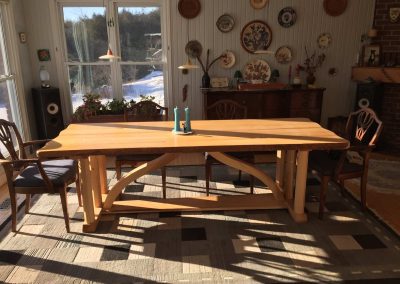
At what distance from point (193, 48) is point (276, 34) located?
1159 mm

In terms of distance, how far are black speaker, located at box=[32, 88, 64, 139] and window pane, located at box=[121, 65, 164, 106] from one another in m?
0.91

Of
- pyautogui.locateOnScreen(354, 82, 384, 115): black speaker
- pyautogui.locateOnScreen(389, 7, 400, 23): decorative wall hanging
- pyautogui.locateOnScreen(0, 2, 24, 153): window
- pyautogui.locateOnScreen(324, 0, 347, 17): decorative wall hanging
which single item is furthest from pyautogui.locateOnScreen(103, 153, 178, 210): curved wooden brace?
pyautogui.locateOnScreen(389, 7, 400, 23): decorative wall hanging

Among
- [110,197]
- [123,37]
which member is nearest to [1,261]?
[110,197]

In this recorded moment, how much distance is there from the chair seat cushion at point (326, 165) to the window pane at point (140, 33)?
8.85 feet

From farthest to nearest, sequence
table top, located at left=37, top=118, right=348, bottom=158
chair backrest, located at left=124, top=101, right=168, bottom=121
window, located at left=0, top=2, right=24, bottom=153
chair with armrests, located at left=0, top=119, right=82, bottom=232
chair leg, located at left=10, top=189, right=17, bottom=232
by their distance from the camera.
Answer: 1. window, located at left=0, top=2, right=24, bottom=153
2. chair backrest, located at left=124, top=101, right=168, bottom=121
3. chair leg, located at left=10, top=189, right=17, bottom=232
4. chair with armrests, located at left=0, top=119, right=82, bottom=232
5. table top, located at left=37, top=118, right=348, bottom=158

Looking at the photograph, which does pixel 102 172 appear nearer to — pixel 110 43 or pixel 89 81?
pixel 89 81

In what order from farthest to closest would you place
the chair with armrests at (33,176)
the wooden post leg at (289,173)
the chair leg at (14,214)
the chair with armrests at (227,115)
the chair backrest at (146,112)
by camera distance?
1. the chair backrest at (146,112)
2. the chair with armrests at (227,115)
3. the wooden post leg at (289,173)
4. the chair leg at (14,214)
5. the chair with armrests at (33,176)

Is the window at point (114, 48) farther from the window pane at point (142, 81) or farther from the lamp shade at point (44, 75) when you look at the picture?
the lamp shade at point (44, 75)

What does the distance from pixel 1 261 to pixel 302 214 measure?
224 centimetres

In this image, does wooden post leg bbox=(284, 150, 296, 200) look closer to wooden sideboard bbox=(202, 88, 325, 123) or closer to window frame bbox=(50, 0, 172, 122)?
wooden sideboard bbox=(202, 88, 325, 123)

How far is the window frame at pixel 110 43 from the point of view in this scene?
4445 mm

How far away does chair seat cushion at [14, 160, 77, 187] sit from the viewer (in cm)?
253

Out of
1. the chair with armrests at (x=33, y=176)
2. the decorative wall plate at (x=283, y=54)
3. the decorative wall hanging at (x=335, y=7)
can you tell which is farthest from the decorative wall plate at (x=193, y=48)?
the chair with armrests at (x=33, y=176)

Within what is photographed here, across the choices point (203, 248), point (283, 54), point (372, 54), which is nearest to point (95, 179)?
point (203, 248)
